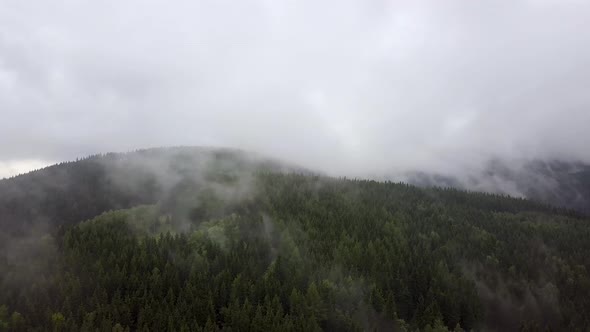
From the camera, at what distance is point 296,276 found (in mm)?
121562

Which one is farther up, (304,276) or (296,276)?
(296,276)

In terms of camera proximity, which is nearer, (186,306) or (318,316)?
(186,306)

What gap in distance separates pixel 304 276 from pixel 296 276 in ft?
15.1

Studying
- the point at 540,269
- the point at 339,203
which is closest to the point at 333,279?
the point at 339,203

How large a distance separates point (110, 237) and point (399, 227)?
110 metres

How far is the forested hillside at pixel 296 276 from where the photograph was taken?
9794 centimetres

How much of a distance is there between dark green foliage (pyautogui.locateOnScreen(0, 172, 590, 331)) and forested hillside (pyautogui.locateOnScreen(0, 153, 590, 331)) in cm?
41

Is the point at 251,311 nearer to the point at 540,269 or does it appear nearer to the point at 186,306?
the point at 186,306

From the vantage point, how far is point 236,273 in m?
123

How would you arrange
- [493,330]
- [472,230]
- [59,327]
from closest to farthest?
[59,327] < [493,330] < [472,230]

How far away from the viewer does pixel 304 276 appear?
12531 cm

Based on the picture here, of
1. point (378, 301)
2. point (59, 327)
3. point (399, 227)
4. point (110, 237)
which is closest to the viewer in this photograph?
point (59, 327)

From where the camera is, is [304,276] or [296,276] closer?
[296,276]

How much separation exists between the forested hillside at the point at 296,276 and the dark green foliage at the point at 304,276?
16.3 inches
